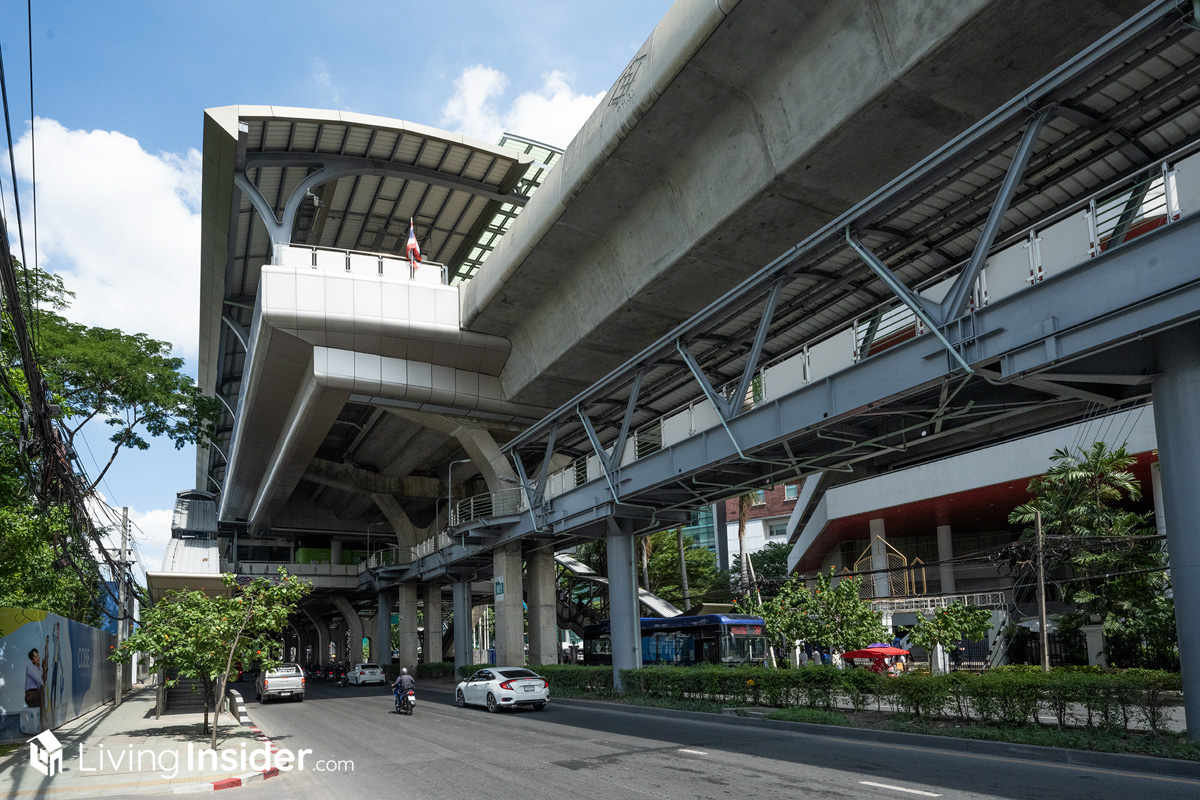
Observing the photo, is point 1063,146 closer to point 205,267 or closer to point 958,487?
point 958,487

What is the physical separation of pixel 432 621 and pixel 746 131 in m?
44.6

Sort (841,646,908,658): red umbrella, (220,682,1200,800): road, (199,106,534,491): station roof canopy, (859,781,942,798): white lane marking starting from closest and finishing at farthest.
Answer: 1. (859,781,942,798): white lane marking
2. (220,682,1200,800): road
3. (841,646,908,658): red umbrella
4. (199,106,534,491): station roof canopy

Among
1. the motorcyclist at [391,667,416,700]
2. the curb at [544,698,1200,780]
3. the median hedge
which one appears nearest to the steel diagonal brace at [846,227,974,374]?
the median hedge

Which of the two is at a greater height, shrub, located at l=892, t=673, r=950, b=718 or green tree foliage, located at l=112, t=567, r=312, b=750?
green tree foliage, located at l=112, t=567, r=312, b=750

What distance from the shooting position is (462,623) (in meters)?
49.5

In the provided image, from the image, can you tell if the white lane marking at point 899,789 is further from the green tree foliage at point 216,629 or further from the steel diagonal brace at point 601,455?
the steel diagonal brace at point 601,455

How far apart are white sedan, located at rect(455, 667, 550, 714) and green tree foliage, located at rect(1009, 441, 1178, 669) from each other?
52.3 ft

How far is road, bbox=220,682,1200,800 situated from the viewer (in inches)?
461

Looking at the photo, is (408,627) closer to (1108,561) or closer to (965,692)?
(1108,561)

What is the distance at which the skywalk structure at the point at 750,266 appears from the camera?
45.5 feet

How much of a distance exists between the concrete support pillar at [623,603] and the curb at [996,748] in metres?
6.84

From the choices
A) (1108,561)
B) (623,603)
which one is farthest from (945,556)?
(623,603)

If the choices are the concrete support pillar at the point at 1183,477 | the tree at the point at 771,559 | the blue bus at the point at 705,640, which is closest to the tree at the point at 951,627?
the concrete support pillar at the point at 1183,477

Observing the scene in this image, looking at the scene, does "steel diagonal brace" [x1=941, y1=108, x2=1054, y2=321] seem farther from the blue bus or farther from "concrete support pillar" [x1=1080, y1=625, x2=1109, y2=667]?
the blue bus
